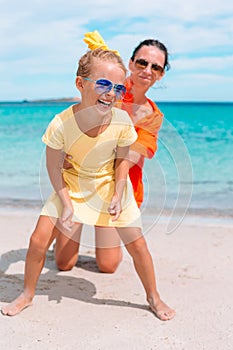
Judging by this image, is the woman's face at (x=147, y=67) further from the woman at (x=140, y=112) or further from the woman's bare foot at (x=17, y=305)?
the woman's bare foot at (x=17, y=305)

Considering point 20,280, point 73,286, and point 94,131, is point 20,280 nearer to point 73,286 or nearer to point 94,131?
point 73,286

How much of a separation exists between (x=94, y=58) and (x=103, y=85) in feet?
0.56

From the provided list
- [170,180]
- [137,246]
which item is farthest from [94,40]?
[170,180]

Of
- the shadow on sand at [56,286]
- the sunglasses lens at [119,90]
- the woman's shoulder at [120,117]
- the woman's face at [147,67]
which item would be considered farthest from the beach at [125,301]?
the woman's face at [147,67]

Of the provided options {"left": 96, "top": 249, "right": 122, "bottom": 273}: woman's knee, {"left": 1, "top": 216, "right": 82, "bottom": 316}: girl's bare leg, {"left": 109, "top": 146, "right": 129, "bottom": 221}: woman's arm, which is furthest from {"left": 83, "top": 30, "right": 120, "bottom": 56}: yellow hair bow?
{"left": 96, "top": 249, "right": 122, "bottom": 273}: woman's knee

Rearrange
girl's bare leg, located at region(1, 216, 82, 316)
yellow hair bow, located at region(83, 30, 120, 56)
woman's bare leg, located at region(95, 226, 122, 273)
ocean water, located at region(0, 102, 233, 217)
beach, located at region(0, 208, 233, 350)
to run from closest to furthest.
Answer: beach, located at region(0, 208, 233, 350) < girl's bare leg, located at region(1, 216, 82, 316) < yellow hair bow, located at region(83, 30, 120, 56) < woman's bare leg, located at region(95, 226, 122, 273) < ocean water, located at region(0, 102, 233, 217)

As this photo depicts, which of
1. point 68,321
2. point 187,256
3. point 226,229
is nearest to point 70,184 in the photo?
point 68,321

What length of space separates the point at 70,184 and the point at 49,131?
342 millimetres

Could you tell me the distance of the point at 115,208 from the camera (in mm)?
2734

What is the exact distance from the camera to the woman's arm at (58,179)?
8.90 feet

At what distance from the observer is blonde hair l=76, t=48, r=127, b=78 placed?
267cm

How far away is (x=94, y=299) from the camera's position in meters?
3.07

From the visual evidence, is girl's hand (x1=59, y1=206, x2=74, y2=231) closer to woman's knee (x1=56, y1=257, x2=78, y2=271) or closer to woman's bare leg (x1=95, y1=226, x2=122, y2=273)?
woman's bare leg (x1=95, y1=226, x2=122, y2=273)

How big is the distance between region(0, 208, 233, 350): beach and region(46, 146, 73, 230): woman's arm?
54cm
